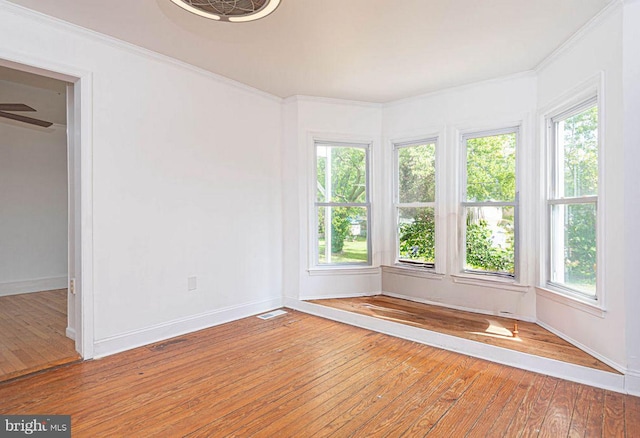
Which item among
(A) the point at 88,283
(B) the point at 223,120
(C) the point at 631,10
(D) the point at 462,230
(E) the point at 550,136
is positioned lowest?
(A) the point at 88,283

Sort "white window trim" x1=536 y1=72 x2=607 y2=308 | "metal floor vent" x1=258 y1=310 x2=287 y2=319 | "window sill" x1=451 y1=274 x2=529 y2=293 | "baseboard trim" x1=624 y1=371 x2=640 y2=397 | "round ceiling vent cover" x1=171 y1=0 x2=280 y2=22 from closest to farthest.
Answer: "round ceiling vent cover" x1=171 y1=0 x2=280 y2=22 → "baseboard trim" x1=624 y1=371 x2=640 y2=397 → "white window trim" x1=536 y1=72 x2=607 y2=308 → "window sill" x1=451 y1=274 x2=529 y2=293 → "metal floor vent" x1=258 y1=310 x2=287 y2=319

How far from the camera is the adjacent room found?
2.34 meters

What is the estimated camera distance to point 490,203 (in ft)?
12.5

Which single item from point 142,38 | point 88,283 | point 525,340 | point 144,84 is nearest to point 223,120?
point 144,84

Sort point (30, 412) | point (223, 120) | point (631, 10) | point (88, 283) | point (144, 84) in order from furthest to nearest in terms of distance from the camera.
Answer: point (223, 120) < point (144, 84) < point (88, 283) < point (631, 10) < point (30, 412)

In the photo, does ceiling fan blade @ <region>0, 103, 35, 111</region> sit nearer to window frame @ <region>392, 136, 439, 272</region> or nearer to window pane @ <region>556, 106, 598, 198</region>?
window frame @ <region>392, 136, 439, 272</region>

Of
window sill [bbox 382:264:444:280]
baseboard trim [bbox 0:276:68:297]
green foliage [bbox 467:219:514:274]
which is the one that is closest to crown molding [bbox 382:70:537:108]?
green foliage [bbox 467:219:514:274]

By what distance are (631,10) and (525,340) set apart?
2.48m

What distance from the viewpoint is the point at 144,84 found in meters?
3.16

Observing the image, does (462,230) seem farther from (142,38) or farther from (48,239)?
(48,239)

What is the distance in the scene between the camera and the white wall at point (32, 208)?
478 cm

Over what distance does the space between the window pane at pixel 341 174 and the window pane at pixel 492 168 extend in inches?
50.8

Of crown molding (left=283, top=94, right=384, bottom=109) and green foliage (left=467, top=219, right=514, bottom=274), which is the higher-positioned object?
crown molding (left=283, top=94, right=384, bottom=109)

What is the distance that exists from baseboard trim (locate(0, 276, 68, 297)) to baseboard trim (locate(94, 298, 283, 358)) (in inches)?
120
